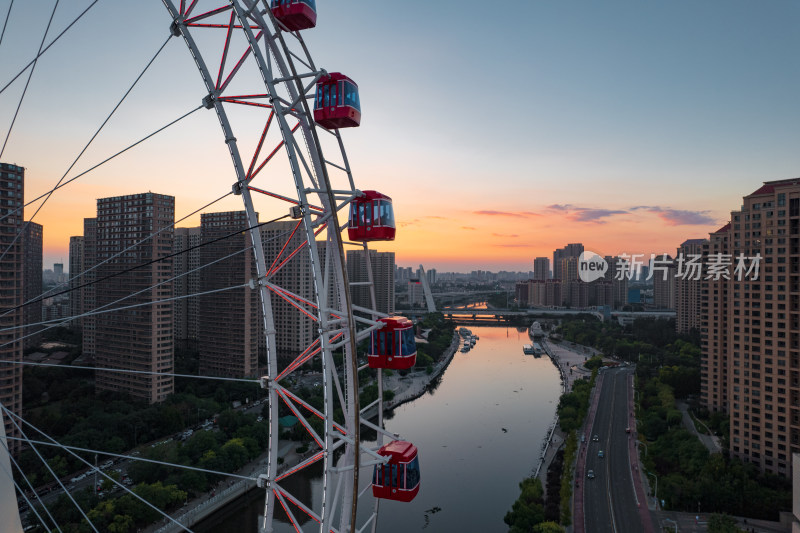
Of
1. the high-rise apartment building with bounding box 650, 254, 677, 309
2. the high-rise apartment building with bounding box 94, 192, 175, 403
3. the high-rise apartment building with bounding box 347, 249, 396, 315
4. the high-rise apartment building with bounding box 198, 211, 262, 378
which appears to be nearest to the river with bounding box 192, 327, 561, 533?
the high-rise apartment building with bounding box 198, 211, 262, 378

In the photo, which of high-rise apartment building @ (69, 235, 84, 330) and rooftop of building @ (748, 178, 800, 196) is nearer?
rooftop of building @ (748, 178, 800, 196)

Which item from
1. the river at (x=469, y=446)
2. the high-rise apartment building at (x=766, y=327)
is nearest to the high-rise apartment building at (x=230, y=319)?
the river at (x=469, y=446)

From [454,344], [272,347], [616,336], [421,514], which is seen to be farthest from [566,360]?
[272,347]

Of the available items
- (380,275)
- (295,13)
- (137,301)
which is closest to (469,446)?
(137,301)

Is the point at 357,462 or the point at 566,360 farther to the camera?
the point at 566,360

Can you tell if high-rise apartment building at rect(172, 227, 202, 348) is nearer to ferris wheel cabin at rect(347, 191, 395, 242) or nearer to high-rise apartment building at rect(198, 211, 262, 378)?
high-rise apartment building at rect(198, 211, 262, 378)

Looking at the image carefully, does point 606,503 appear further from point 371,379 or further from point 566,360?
point 566,360
